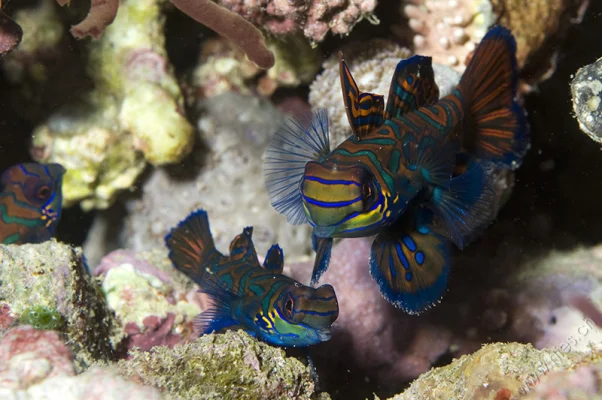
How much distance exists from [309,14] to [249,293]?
228 centimetres

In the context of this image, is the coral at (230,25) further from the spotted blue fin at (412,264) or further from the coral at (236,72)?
the spotted blue fin at (412,264)

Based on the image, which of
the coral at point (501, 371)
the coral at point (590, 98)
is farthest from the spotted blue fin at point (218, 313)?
the coral at point (590, 98)

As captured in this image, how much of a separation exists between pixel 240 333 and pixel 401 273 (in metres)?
1.06

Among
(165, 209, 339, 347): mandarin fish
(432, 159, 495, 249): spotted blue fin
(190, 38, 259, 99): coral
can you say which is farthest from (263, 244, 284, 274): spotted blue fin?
(190, 38, 259, 99): coral

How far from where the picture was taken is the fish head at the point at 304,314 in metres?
2.84

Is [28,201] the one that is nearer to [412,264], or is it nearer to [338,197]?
[338,197]

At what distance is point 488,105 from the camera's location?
3.47 meters

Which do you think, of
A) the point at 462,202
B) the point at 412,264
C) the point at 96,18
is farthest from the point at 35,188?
the point at 462,202

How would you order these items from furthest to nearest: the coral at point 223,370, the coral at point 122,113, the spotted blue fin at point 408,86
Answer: the coral at point 122,113
the spotted blue fin at point 408,86
the coral at point 223,370

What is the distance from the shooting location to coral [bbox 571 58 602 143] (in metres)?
2.73

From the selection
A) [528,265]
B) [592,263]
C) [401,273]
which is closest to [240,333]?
[401,273]

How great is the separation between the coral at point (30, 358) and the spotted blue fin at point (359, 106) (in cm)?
190

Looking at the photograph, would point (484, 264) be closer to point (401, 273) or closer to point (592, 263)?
point (592, 263)

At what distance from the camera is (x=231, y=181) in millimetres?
5215
